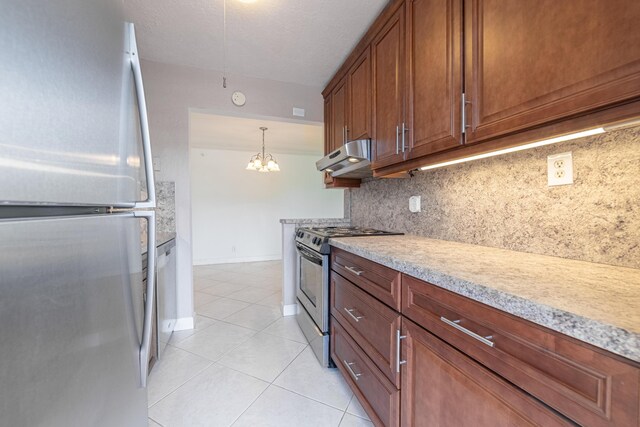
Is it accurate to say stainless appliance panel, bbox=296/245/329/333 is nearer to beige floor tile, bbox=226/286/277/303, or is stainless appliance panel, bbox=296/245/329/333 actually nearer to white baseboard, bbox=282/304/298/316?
white baseboard, bbox=282/304/298/316

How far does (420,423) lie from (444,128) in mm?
1209

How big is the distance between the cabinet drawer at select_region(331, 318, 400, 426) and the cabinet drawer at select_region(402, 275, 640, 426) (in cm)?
48

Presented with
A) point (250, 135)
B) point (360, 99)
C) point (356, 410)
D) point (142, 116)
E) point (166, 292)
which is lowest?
point (356, 410)

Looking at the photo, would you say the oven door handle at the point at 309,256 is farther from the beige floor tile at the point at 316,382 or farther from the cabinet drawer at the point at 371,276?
the beige floor tile at the point at 316,382

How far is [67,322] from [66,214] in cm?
23

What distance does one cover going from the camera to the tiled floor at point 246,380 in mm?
1413

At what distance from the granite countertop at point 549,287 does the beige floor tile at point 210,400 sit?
1180 millimetres

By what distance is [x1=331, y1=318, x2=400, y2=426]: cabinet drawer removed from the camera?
1.11 meters

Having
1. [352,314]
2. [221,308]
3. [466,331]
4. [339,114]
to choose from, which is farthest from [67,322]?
[221,308]

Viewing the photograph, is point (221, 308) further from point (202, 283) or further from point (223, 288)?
point (202, 283)

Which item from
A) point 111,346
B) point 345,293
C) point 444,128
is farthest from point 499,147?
point 111,346

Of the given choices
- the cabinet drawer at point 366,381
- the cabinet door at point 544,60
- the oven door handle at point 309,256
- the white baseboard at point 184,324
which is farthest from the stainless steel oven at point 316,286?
the cabinet door at point 544,60

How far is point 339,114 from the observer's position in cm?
239

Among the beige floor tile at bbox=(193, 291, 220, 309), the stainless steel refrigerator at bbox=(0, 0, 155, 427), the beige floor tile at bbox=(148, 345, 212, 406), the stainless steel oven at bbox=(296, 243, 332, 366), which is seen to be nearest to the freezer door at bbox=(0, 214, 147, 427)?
the stainless steel refrigerator at bbox=(0, 0, 155, 427)
